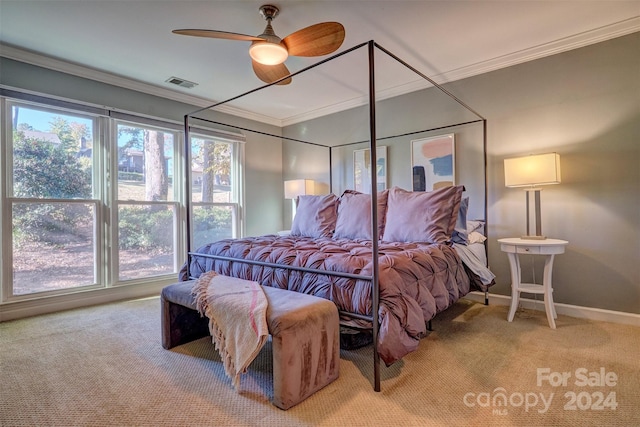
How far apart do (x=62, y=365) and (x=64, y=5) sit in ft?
8.03

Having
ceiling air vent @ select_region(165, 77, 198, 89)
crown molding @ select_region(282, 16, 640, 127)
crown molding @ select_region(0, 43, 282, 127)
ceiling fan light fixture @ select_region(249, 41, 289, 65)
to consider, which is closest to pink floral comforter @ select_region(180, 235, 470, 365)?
ceiling fan light fixture @ select_region(249, 41, 289, 65)

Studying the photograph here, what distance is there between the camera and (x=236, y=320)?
1693 mm

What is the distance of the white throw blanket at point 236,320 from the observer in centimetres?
159

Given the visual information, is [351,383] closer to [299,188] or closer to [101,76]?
[299,188]

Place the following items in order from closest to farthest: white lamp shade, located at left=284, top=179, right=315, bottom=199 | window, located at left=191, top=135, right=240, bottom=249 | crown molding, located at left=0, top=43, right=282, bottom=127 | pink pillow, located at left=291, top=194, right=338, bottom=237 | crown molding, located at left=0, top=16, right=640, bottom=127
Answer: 1. crown molding, located at left=0, top=16, right=640, bottom=127
2. crown molding, located at left=0, top=43, right=282, bottom=127
3. pink pillow, located at left=291, top=194, right=338, bottom=237
4. window, located at left=191, top=135, right=240, bottom=249
5. white lamp shade, located at left=284, top=179, right=315, bottom=199

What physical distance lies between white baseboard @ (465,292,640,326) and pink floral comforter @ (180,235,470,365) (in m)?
0.85

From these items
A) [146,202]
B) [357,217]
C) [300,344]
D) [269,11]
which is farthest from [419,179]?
[146,202]

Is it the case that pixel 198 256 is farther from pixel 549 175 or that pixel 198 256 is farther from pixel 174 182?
pixel 549 175

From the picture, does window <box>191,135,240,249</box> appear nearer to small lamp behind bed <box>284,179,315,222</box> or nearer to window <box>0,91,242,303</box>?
window <box>0,91,242,303</box>

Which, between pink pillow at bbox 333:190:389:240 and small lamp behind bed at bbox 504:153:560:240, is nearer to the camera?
small lamp behind bed at bbox 504:153:560:240

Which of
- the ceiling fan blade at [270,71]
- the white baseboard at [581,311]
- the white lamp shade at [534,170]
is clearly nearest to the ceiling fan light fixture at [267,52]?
the ceiling fan blade at [270,71]

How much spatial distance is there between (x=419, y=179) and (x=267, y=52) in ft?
7.28

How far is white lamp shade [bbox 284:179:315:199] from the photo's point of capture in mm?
4434

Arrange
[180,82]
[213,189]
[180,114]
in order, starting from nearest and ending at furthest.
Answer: [180,82]
[180,114]
[213,189]
